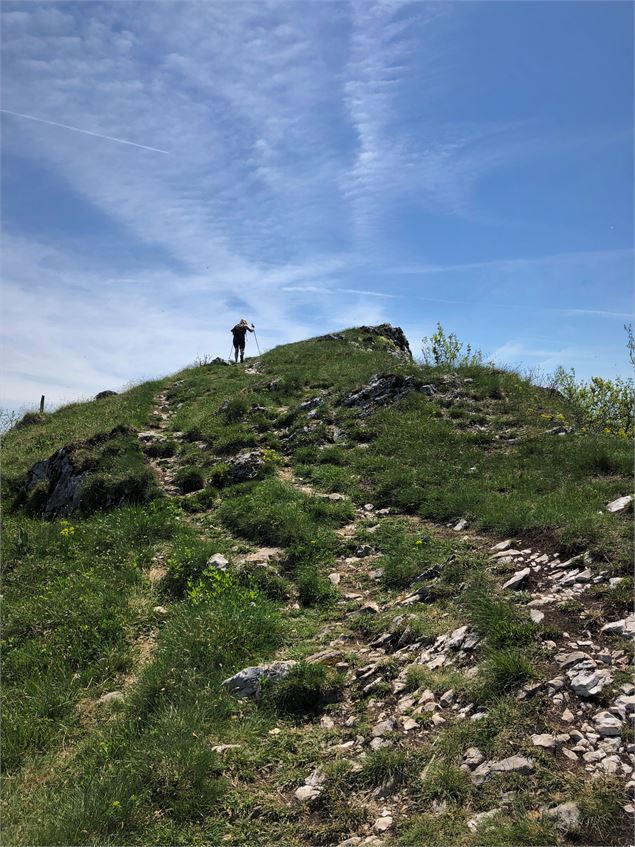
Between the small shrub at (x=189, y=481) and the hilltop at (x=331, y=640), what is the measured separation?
42 millimetres

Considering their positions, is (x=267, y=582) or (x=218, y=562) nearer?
(x=267, y=582)

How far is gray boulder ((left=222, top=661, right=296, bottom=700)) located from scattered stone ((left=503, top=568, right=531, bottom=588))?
135 inches

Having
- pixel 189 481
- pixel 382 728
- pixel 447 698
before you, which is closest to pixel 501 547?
pixel 447 698

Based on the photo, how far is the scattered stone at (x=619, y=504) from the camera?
969 centimetres

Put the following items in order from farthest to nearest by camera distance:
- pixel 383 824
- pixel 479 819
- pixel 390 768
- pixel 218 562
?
pixel 218 562, pixel 390 768, pixel 383 824, pixel 479 819

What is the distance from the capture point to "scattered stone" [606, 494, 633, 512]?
9.69m

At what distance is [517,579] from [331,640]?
9.80 feet

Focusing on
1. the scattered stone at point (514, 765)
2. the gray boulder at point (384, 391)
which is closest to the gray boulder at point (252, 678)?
the scattered stone at point (514, 765)

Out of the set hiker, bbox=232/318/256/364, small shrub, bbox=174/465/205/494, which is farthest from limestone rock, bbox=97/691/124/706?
hiker, bbox=232/318/256/364

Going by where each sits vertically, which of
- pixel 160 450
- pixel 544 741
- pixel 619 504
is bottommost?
pixel 544 741

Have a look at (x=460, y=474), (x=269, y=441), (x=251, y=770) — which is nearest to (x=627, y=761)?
(x=251, y=770)

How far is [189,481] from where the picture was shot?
1579cm

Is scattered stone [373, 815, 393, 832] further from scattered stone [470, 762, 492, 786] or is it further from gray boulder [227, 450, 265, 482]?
gray boulder [227, 450, 265, 482]

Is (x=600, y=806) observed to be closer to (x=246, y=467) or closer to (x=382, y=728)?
(x=382, y=728)
